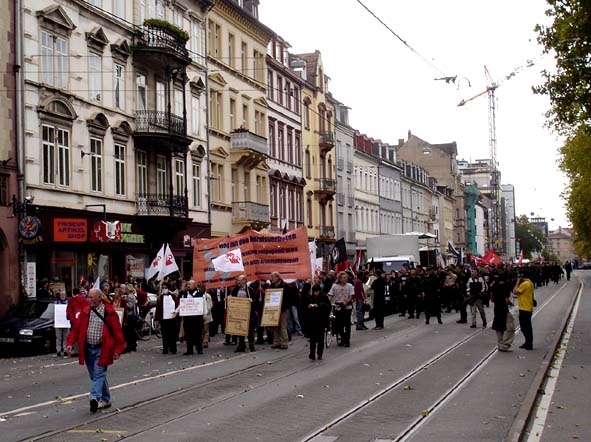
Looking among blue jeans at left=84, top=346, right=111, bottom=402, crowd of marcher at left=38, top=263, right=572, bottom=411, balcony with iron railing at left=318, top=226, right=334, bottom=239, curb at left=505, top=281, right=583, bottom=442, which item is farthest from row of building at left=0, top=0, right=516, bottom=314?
blue jeans at left=84, top=346, right=111, bottom=402

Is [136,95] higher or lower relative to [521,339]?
higher

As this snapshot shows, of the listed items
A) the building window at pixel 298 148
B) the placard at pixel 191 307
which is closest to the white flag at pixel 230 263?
the placard at pixel 191 307

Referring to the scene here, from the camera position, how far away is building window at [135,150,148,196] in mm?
38531

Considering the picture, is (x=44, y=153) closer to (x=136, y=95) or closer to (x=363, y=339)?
(x=136, y=95)

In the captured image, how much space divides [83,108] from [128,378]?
18.6 m

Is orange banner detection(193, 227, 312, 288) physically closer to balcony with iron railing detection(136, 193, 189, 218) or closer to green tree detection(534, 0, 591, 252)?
green tree detection(534, 0, 591, 252)

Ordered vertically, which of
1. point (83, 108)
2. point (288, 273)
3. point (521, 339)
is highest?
point (83, 108)

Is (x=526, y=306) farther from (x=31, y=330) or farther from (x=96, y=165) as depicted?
(x=96, y=165)

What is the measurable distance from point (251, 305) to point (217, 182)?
997 inches

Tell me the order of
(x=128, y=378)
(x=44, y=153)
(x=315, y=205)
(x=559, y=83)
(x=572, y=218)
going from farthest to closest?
1. (x=572, y=218)
2. (x=315, y=205)
3. (x=44, y=153)
4. (x=559, y=83)
5. (x=128, y=378)

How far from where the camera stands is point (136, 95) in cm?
3834

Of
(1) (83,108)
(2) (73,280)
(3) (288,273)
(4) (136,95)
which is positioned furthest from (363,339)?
(4) (136,95)

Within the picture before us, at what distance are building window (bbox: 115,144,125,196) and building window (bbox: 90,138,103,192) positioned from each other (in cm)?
129

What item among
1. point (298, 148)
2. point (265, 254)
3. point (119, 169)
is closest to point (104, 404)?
point (265, 254)
